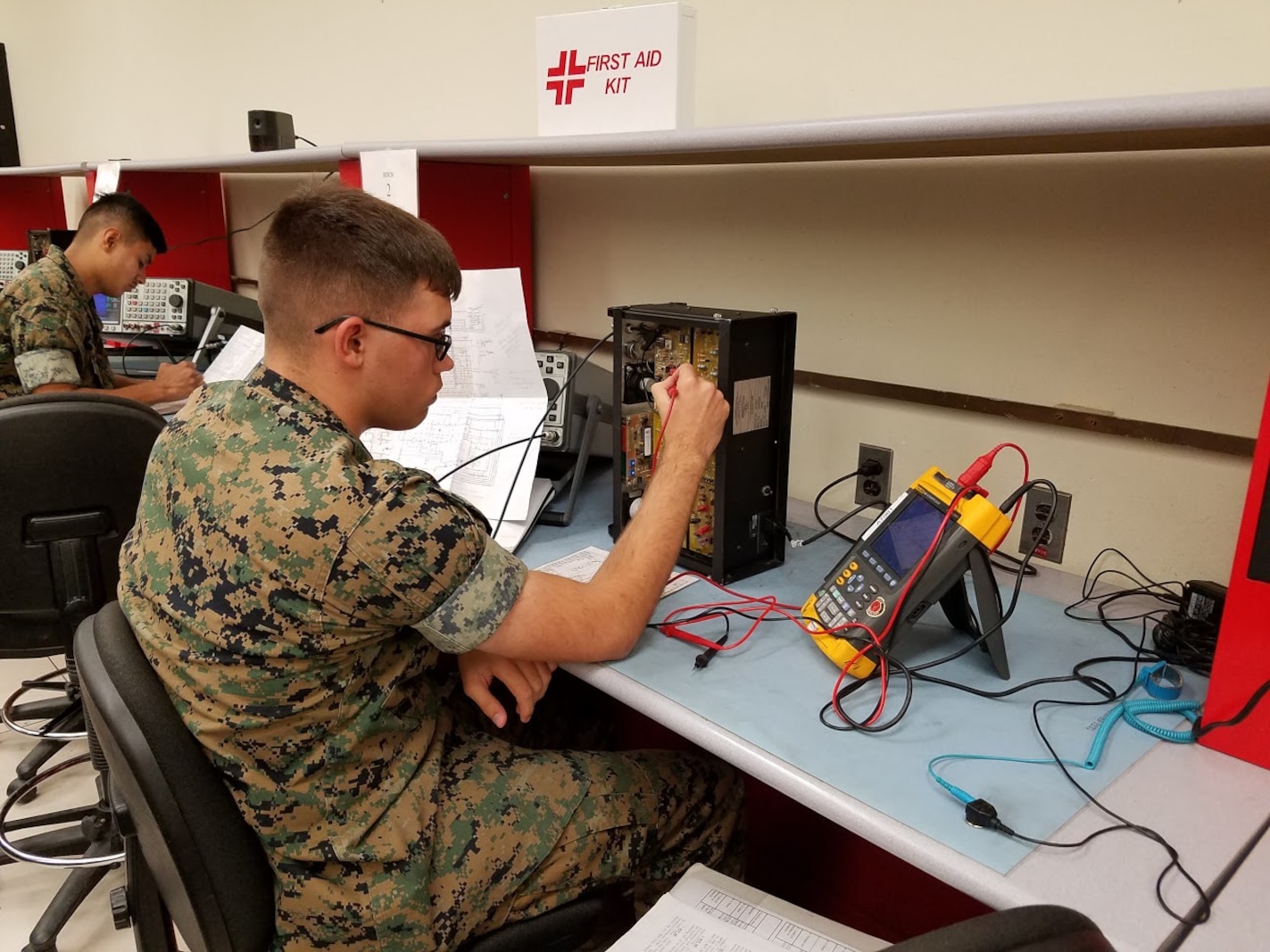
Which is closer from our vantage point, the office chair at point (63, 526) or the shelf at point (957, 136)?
the shelf at point (957, 136)

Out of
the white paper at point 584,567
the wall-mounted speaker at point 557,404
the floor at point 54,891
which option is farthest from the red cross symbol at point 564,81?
the floor at point 54,891

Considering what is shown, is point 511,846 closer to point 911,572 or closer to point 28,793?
point 911,572

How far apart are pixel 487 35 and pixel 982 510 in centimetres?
171

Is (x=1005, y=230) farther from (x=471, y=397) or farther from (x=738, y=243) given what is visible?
(x=471, y=397)

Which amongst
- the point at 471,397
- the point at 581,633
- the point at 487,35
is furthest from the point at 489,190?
the point at 581,633

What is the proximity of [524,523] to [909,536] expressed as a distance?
0.64 m

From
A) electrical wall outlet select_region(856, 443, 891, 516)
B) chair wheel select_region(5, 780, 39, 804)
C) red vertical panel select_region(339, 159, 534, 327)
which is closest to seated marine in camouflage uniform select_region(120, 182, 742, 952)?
electrical wall outlet select_region(856, 443, 891, 516)

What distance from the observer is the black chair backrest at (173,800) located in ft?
2.92

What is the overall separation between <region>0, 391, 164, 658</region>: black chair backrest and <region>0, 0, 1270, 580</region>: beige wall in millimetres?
985

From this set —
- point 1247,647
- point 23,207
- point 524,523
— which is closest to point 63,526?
A: point 524,523

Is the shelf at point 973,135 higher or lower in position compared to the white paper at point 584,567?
higher

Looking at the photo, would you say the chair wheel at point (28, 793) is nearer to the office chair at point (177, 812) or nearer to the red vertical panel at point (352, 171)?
the office chair at point (177, 812)

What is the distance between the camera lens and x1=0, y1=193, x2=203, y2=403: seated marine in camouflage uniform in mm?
2293

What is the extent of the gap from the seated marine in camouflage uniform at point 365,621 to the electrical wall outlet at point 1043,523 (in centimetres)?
59
